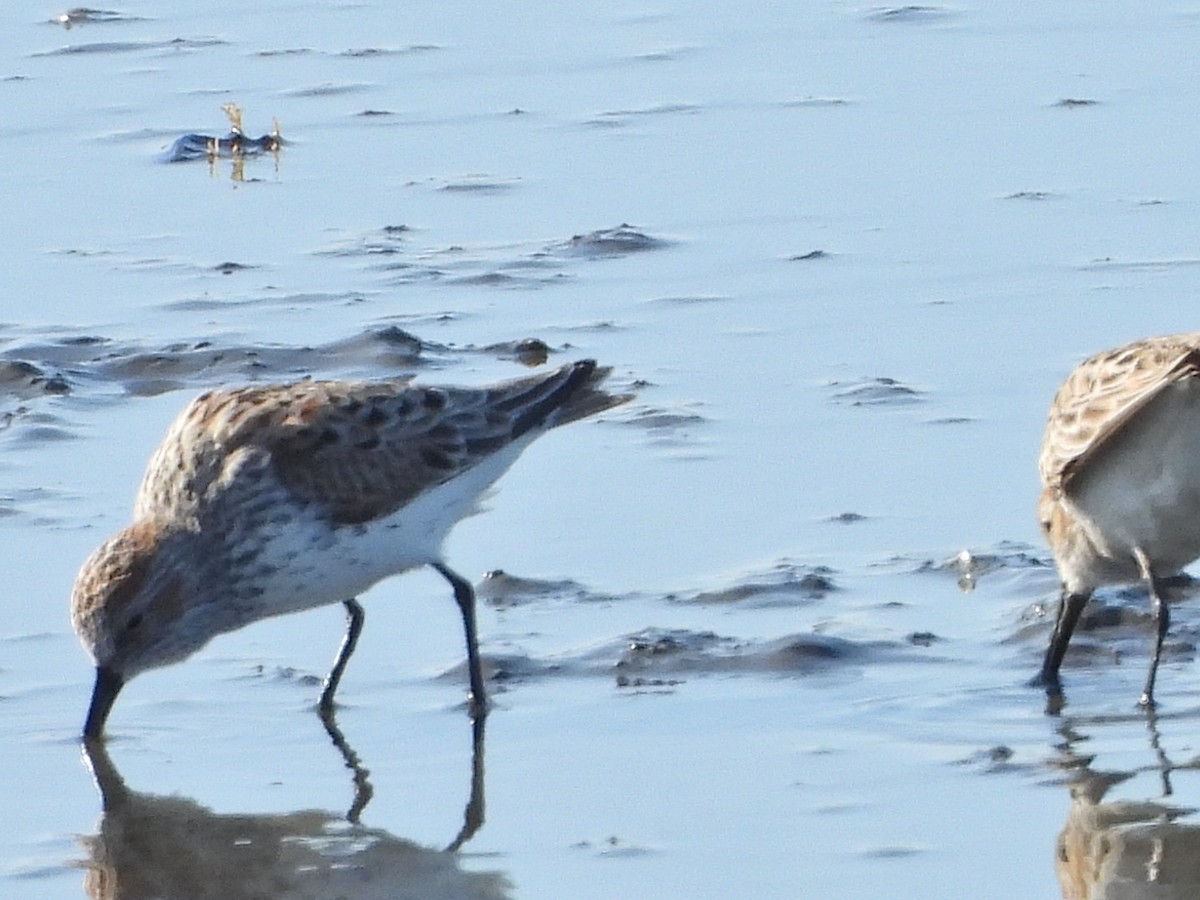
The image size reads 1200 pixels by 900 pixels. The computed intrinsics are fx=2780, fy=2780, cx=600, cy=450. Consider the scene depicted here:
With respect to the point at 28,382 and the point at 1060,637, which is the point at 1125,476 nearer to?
the point at 1060,637

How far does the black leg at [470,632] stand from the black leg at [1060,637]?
5.23 feet

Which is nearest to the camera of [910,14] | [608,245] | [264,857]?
[264,857]

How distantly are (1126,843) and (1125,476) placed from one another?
1421mm

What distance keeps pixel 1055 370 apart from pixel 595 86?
16.0 ft

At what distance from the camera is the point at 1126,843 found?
6695mm

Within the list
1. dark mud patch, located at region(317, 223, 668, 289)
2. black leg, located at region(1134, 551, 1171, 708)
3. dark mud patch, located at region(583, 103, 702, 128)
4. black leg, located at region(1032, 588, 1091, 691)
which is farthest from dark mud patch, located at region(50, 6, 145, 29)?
black leg, located at region(1134, 551, 1171, 708)

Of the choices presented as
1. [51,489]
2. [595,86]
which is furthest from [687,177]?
[51,489]

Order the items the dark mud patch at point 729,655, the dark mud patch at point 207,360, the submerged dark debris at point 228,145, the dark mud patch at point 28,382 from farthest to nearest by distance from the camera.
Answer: the submerged dark debris at point 228,145, the dark mud patch at point 207,360, the dark mud patch at point 28,382, the dark mud patch at point 729,655

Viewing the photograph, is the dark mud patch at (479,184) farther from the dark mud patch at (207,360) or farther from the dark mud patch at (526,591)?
the dark mud patch at (526,591)

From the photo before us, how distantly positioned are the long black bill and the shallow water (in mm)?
67

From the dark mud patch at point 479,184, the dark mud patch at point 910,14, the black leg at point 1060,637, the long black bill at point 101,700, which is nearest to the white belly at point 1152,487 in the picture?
the black leg at point 1060,637

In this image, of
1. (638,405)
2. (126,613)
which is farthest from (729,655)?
(638,405)

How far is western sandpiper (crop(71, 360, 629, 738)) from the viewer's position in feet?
26.4

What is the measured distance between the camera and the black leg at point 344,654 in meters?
8.02
